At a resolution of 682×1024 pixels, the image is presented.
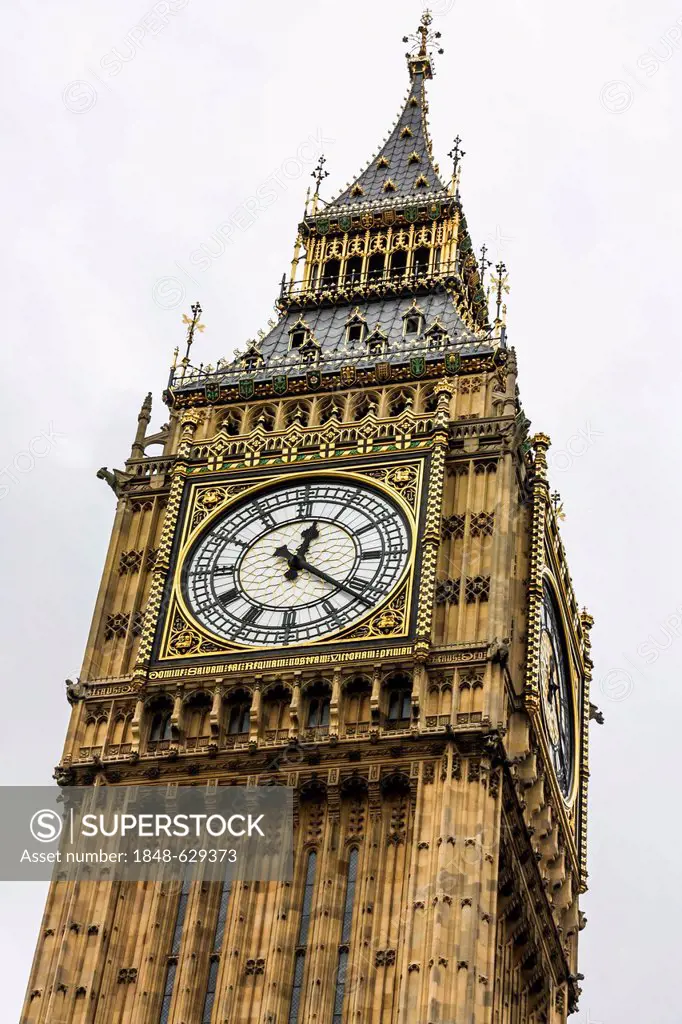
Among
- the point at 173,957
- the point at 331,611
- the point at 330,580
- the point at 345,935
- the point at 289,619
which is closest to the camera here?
the point at 345,935

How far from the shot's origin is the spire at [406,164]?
223 feet

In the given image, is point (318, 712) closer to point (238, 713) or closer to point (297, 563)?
point (238, 713)

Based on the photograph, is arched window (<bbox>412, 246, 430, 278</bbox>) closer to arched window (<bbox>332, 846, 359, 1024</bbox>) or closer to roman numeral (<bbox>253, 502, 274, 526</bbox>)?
roman numeral (<bbox>253, 502, 274, 526</bbox>)

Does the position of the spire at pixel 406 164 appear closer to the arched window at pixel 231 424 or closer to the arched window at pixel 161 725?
the arched window at pixel 231 424

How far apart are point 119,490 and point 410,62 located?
2239 centimetres

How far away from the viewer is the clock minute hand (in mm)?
52625

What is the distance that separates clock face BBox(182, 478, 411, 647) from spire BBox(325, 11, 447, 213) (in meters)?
14.6

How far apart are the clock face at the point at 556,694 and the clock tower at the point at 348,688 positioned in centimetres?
13

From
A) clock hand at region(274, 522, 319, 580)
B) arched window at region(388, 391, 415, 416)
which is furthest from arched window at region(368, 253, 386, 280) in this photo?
clock hand at region(274, 522, 319, 580)

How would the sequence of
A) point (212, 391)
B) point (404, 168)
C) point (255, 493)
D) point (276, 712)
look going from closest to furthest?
point (276, 712), point (255, 493), point (212, 391), point (404, 168)

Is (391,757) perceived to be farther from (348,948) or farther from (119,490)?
(119,490)

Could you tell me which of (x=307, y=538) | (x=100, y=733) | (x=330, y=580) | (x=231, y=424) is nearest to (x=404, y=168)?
(x=231, y=424)

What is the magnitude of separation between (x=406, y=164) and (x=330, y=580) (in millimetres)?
19592

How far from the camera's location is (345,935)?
1896 inches
